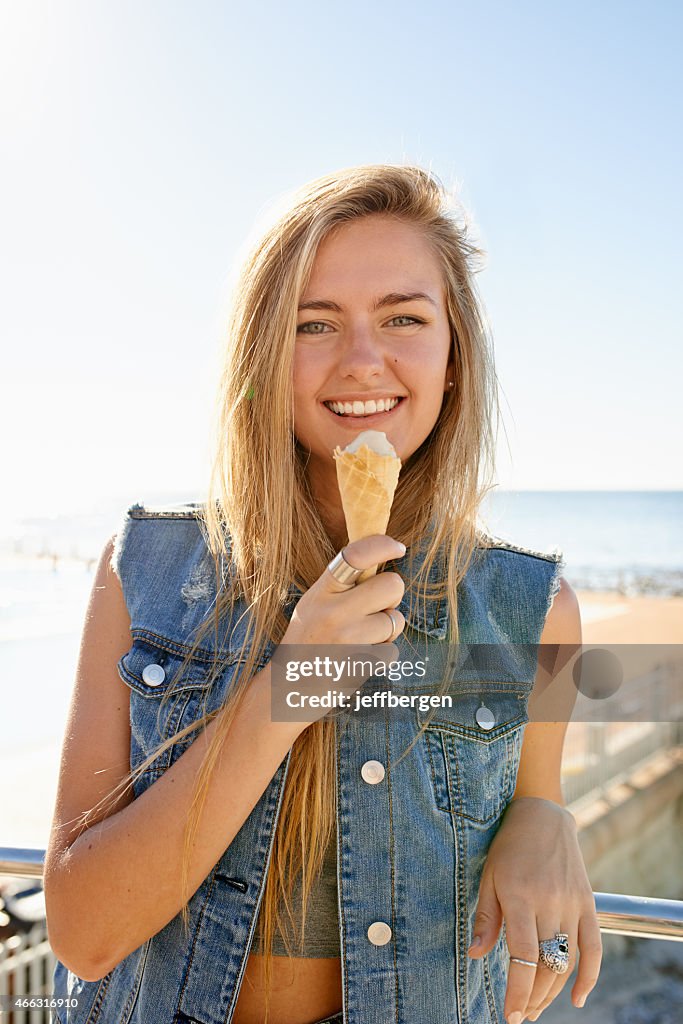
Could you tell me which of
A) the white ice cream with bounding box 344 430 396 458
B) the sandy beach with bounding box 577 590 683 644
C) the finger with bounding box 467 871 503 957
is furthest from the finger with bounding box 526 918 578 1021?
the sandy beach with bounding box 577 590 683 644

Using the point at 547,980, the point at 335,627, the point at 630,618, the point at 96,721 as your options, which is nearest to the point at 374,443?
the point at 335,627

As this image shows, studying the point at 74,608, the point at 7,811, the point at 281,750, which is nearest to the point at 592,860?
the point at 7,811

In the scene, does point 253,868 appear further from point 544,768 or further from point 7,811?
point 7,811

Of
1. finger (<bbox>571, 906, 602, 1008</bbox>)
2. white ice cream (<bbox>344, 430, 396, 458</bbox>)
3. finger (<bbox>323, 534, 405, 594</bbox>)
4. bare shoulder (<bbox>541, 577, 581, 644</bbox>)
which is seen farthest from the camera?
bare shoulder (<bbox>541, 577, 581, 644</bbox>)

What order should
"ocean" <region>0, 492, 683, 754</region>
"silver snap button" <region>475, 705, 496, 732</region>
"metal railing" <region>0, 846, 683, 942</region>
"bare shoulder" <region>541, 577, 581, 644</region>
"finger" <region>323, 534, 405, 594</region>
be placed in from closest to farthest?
"finger" <region>323, 534, 405, 594</region>, "metal railing" <region>0, 846, 683, 942</region>, "silver snap button" <region>475, 705, 496, 732</region>, "bare shoulder" <region>541, 577, 581, 644</region>, "ocean" <region>0, 492, 683, 754</region>

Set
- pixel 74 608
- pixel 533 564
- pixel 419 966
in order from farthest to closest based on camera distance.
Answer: pixel 74 608 < pixel 533 564 < pixel 419 966

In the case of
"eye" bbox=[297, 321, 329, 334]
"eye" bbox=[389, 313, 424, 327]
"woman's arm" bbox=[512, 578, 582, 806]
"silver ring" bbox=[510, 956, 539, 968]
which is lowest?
"silver ring" bbox=[510, 956, 539, 968]

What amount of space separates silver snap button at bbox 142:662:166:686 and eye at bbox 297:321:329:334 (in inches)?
35.3

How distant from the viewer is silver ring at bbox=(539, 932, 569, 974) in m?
1.53

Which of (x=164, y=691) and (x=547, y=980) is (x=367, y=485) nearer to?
(x=164, y=691)

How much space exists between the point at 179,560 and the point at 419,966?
1127 mm

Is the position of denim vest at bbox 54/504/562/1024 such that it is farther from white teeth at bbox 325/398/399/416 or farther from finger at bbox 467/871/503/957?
white teeth at bbox 325/398/399/416

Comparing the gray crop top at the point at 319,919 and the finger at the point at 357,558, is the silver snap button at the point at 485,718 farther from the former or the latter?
the finger at the point at 357,558

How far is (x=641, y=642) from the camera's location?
1150 inches
